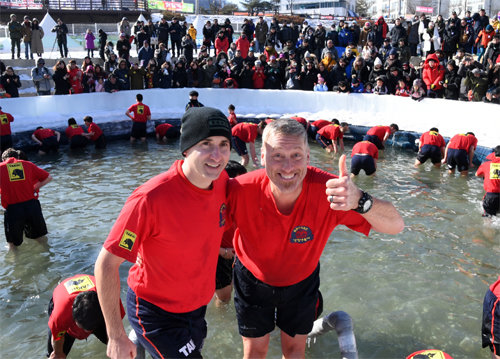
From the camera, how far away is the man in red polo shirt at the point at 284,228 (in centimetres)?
271

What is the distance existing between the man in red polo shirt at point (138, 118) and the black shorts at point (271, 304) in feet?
35.8

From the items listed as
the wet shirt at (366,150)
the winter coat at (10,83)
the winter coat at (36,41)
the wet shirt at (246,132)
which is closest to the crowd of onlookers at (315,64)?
the winter coat at (10,83)

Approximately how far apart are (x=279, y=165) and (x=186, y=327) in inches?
42.3

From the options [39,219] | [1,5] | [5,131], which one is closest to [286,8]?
[1,5]

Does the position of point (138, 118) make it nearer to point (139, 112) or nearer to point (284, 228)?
point (139, 112)

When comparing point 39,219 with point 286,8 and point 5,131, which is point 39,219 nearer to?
point 5,131

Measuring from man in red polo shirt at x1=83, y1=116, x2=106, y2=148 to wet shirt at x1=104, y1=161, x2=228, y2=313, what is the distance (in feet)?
34.7

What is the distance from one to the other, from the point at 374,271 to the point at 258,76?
1168 centimetres

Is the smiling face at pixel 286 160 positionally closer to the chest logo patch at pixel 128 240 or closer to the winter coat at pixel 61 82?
the chest logo patch at pixel 128 240

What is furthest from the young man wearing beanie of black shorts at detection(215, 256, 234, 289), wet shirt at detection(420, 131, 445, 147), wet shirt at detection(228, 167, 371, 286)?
wet shirt at detection(420, 131, 445, 147)

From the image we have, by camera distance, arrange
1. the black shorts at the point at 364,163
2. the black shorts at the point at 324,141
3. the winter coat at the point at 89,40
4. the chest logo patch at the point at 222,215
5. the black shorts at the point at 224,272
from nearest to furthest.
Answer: the chest logo patch at the point at 222,215
the black shorts at the point at 224,272
the black shorts at the point at 364,163
the black shorts at the point at 324,141
the winter coat at the point at 89,40

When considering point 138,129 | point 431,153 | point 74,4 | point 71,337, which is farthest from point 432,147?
point 74,4

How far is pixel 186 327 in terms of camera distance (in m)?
2.74

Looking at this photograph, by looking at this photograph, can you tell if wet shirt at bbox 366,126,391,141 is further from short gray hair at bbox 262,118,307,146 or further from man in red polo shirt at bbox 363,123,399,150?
short gray hair at bbox 262,118,307,146
